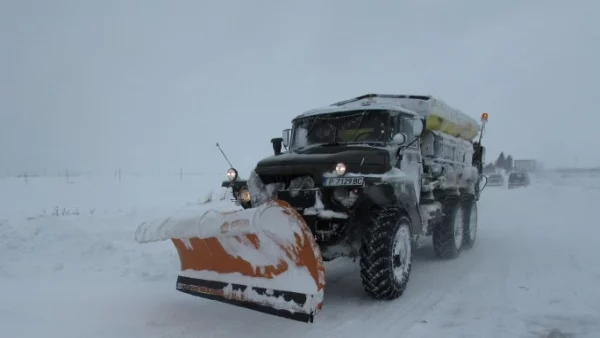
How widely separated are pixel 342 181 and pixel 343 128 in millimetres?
1615

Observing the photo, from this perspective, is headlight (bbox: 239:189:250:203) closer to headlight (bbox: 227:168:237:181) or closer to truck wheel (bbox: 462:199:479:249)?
headlight (bbox: 227:168:237:181)

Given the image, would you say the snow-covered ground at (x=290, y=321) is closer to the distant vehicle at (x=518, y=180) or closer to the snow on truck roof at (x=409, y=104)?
the snow on truck roof at (x=409, y=104)

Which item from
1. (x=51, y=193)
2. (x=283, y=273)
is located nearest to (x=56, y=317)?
(x=283, y=273)

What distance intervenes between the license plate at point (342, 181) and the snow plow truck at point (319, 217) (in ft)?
0.04

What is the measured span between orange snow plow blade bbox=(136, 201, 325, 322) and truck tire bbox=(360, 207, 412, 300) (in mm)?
945

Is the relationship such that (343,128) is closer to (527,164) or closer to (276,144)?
(276,144)

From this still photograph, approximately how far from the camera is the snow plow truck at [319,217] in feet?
12.8

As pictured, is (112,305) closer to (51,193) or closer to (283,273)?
(283,273)

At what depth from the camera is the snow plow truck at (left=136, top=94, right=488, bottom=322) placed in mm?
3902

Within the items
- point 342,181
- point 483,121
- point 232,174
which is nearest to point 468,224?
point 483,121

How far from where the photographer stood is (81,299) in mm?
4887

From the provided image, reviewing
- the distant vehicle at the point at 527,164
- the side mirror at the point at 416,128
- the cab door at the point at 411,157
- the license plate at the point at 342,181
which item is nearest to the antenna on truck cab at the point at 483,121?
the cab door at the point at 411,157

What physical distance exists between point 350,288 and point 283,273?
5.98 ft

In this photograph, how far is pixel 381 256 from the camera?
182 inches
